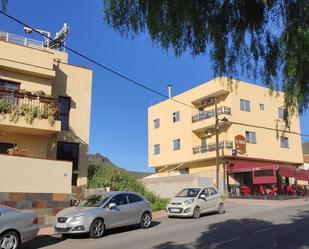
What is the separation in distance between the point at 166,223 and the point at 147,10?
15.9 metres

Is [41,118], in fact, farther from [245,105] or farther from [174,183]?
[245,105]

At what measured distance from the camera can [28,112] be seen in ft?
67.6

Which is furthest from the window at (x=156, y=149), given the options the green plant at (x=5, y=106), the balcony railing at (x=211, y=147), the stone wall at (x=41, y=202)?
the stone wall at (x=41, y=202)

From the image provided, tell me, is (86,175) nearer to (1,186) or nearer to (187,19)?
(1,186)

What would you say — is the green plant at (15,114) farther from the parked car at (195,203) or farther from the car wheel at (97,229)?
the parked car at (195,203)

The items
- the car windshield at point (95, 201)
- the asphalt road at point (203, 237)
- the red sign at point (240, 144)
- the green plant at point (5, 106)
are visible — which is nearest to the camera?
the asphalt road at point (203, 237)

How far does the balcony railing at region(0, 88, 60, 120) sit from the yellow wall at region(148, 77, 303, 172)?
23301mm

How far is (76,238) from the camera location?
48.8ft

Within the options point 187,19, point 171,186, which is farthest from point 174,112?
point 187,19

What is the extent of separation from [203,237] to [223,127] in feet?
104

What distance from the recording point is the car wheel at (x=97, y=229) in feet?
47.9

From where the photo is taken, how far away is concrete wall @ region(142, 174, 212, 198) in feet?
117

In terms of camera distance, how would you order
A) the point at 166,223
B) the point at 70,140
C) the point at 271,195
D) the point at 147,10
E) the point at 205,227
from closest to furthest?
the point at 147,10
the point at 205,227
the point at 166,223
the point at 70,140
the point at 271,195

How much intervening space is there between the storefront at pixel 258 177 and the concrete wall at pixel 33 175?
24.0 m
